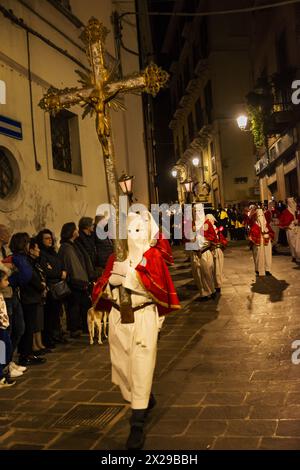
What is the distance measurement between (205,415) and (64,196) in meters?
6.92

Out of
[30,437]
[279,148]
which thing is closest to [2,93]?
[30,437]

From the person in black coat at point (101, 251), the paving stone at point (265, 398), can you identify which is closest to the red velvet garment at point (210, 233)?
the person in black coat at point (101, 251)

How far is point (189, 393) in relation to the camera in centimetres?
535

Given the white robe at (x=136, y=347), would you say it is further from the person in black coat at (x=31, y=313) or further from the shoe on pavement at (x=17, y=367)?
the person in black coat at (x=31, y=313)

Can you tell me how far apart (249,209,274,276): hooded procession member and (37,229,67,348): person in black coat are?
6.90 metres

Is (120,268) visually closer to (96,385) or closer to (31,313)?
(96,385)

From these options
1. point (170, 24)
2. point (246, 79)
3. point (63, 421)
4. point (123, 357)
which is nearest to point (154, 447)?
point (123, 357)

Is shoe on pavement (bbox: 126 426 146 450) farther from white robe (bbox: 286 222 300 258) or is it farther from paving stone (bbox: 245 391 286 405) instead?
white robe (bbox: 286 222 300 258)

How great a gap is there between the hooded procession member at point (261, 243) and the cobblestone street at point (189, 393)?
432 centimetres

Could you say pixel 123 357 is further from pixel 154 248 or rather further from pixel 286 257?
pixel 286 257

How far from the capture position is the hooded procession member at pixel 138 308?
428 cm

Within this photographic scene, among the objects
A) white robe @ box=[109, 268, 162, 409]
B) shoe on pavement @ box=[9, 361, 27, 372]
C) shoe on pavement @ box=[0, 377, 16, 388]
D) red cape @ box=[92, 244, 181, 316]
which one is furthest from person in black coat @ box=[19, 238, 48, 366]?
white robe @ box=[109, 268, 162, 409]

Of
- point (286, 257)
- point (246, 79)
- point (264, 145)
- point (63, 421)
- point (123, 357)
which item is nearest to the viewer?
point (123, 357)
